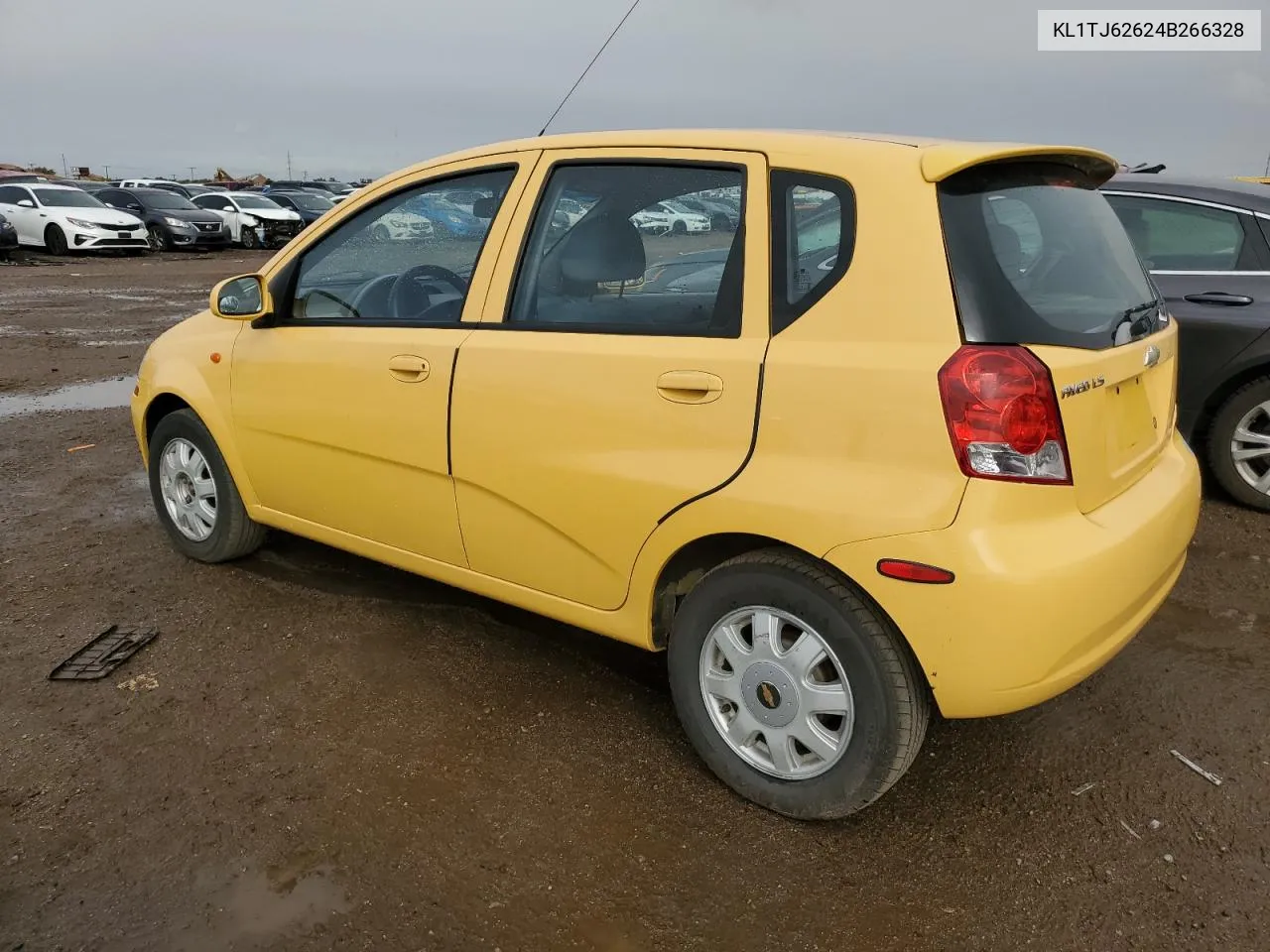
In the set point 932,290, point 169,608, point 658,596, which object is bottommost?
point 169,608

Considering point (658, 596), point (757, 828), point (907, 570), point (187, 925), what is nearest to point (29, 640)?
point (187, 925)

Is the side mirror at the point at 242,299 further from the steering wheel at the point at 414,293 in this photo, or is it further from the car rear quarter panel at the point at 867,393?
the car rear quarter panel at the point at 867,393

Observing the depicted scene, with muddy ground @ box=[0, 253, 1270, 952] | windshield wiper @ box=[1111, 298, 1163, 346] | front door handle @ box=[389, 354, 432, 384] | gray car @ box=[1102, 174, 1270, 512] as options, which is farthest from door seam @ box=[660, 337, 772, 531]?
gray car @ box=[1102, 174, 1270, 512]

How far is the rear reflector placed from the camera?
2.29m

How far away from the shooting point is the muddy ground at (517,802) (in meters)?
2.37

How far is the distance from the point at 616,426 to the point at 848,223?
0.81 metres

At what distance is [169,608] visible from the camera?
4.05 m

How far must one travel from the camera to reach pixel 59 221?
844 inches

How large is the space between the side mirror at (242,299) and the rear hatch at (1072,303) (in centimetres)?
256

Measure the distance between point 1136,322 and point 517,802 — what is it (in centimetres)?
218

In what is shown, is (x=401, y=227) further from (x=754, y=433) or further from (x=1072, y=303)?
(x=1072, y=303)

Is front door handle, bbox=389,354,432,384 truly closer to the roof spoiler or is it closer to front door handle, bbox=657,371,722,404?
front door handle, bbox=657,371,722,404

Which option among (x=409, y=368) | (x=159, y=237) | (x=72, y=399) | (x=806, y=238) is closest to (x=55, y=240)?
(x=159, y=237)

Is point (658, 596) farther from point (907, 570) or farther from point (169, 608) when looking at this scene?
point (169, 608)
